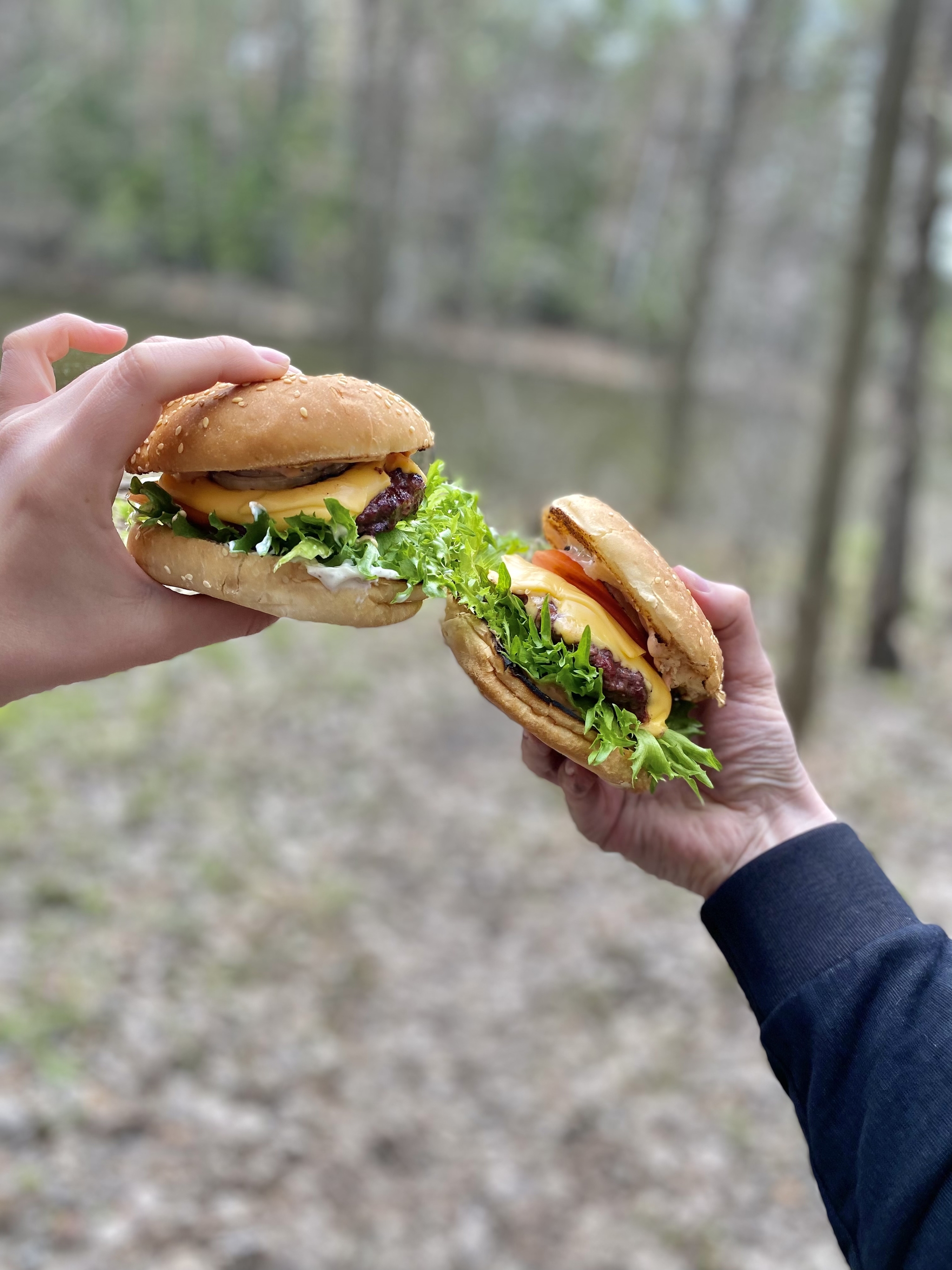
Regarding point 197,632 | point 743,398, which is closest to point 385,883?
point 197,632

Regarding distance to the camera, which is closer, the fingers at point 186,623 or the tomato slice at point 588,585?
the fingers at point 186,623

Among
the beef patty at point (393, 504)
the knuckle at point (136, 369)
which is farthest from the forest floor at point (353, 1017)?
the knuckle at point (136, 369)

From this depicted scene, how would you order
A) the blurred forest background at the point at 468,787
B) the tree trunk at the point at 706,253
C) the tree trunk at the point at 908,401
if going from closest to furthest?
1. the blurred forest background at the point at 468,787
2. the tree trunk at the point at 908,401
3. the tree trunk at the point at 706,253

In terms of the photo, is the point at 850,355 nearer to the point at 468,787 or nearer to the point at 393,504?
the point at 468,787

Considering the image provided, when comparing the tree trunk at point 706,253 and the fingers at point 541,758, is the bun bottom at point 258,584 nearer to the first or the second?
the fingers at point 541,758

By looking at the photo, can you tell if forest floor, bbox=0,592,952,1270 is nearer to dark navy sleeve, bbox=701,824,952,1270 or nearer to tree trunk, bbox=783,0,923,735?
tree trunk, bbox=783,0,923,735

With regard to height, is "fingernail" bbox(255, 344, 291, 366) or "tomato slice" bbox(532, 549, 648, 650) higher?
"fingernail" bbox(255, 344, 291, 366)

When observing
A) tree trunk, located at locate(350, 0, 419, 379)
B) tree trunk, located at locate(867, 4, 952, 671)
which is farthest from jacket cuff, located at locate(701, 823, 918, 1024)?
tree trunk, located at locate(350, 0, 419, 379)

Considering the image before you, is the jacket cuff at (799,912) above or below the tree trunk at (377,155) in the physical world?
below
